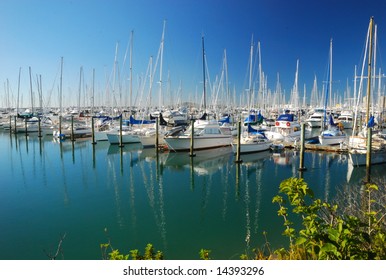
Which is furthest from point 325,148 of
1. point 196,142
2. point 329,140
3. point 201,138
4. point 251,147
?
point 196,142

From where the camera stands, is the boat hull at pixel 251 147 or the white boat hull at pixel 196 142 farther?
the white boat hull at pixel 196 142

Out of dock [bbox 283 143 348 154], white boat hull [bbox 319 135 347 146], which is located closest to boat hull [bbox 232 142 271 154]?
dock [bbox 283 143 348 154]

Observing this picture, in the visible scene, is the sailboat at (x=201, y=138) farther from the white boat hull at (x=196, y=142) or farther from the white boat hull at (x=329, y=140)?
the white boat hull at (x=329, y=140)

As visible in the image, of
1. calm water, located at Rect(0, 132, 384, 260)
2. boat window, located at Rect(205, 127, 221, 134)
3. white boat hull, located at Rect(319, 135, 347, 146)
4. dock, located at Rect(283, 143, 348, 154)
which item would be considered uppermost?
boat window, located at Rect(205, 127, 221, 134)

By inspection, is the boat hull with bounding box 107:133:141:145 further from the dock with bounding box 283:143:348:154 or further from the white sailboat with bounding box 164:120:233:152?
the dock with bounding box 283:143:348:154

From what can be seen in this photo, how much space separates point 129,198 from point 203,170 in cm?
722

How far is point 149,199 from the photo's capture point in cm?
1394

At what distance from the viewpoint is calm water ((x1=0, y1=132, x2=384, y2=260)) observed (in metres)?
9.36

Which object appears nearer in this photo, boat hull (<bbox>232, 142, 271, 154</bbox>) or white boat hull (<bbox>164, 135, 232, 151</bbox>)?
boat hull (<bbox>232, 142, 271, 154</bbox>)

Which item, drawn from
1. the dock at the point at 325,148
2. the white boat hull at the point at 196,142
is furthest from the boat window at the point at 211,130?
the dock at the point at 325,148

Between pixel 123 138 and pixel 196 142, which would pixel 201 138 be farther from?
pixel 123 138

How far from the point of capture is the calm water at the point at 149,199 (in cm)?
936
